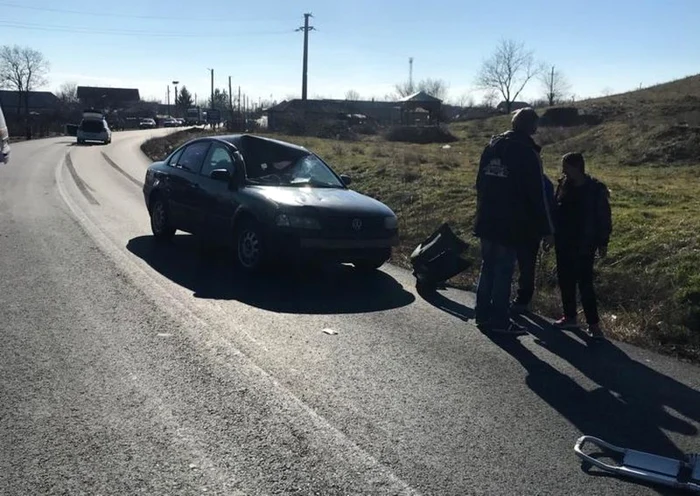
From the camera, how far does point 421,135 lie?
44625mm

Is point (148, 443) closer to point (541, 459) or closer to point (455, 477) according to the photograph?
point (455, 477)

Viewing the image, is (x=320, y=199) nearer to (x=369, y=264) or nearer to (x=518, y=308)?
(x=369, y=264)

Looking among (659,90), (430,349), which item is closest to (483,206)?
(430,349)

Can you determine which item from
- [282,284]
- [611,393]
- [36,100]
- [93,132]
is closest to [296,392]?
[611,393]

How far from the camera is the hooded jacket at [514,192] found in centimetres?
669

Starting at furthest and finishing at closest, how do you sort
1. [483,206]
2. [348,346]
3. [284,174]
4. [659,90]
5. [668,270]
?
[659,90], [284,174], [668,270], [483,206], [348,346]

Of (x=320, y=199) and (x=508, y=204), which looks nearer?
(x=508, y=204)

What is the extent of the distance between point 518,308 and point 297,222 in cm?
255

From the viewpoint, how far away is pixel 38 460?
4066mm

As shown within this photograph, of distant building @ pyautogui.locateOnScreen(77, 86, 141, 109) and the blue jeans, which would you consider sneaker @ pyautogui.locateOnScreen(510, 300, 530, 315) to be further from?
distant building @ pyautogui.locateOnScreen(77, 86, 141, 109)

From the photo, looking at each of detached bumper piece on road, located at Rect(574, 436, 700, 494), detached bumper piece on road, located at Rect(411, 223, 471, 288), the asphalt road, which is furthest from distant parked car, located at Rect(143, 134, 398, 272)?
detached bumper piece on road, located at Rect(574, 436, 700, 494)

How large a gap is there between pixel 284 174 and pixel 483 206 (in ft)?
12.1

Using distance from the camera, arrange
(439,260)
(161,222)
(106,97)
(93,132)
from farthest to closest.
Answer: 1. (106,97)
2. (93,132)
3. (161,222)
4. (439,260)

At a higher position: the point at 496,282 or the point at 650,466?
the point at 496,282
